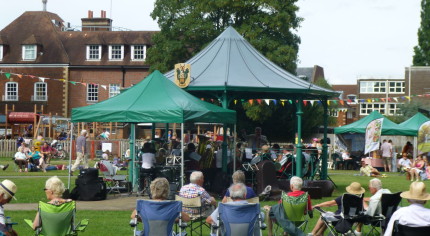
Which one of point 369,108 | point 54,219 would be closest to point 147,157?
point 54,219

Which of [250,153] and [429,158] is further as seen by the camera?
[429,158]

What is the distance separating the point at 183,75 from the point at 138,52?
4476 centimetres

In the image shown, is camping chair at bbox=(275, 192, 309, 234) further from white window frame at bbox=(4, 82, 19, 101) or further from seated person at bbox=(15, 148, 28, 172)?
white window frame at bbox=(4, 82, 19, 101)

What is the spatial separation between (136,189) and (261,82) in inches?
172

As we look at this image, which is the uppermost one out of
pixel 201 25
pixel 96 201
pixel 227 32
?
pixel 201 25

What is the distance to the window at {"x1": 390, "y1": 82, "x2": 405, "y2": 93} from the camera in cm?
10588

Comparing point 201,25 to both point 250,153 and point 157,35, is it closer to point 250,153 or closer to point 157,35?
point 157,35

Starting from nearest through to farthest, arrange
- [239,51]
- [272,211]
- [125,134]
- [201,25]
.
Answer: [272,211] < [239,51] < [201,25] < [125,134]

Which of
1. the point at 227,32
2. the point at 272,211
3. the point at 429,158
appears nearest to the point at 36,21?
the point at 429,158

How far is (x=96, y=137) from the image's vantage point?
5316 cm

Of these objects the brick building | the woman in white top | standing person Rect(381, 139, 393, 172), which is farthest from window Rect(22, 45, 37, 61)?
the woman in white top

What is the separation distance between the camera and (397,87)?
105875 millimetres

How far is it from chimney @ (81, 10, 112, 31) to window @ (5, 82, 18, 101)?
29.2 feet

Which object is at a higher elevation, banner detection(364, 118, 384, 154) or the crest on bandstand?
the crest on bandstand
